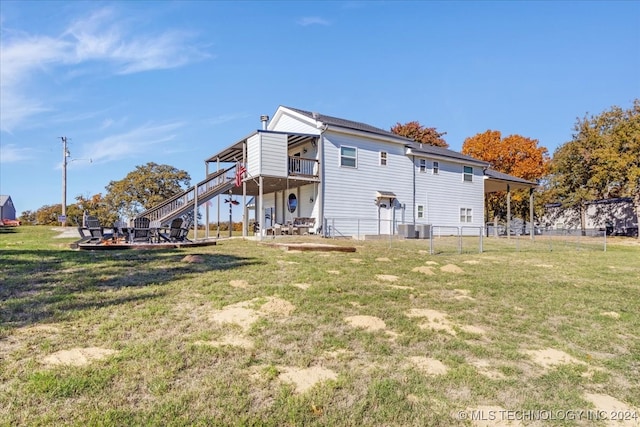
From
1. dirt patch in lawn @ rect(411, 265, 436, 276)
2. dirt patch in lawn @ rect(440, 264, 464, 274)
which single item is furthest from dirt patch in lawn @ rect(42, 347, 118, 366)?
dirt patch in lawn @ rect(440, 264, 464, 274)

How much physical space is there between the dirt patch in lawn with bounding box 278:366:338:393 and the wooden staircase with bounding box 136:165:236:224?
45.8 feet

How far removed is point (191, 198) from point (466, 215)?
663 inches

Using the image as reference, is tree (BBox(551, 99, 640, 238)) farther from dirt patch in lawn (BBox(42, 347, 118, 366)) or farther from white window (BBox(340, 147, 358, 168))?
dirt patch in lawn (BBox(42, 347, 118, 366))

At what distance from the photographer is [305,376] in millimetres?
2961

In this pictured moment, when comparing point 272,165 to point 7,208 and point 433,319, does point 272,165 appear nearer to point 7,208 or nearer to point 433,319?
point 433,319

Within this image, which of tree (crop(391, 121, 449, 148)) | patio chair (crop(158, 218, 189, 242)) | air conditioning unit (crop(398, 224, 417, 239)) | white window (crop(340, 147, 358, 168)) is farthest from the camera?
tree (crop(391, 121, 449, 148))

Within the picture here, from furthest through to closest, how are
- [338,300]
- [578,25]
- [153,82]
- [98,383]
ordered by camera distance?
[153,82] < [578,25] < [338,300] < [98,383]

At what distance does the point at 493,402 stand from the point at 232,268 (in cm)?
494

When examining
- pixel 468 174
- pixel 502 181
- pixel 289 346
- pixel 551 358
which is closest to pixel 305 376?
pixel 289 346

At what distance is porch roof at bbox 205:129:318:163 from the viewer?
691 inches

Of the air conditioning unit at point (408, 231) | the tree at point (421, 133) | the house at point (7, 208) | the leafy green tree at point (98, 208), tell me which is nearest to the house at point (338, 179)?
the air conditioning unit at point (408, 231)

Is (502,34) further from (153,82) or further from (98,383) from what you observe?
(98,383)

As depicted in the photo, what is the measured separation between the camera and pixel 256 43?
1688 cm

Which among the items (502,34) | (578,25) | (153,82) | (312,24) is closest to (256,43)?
(312,24)
